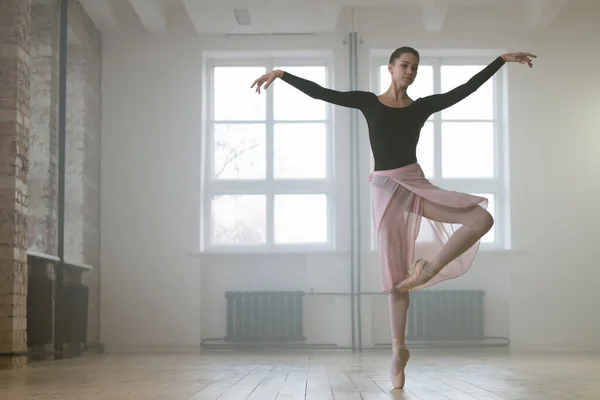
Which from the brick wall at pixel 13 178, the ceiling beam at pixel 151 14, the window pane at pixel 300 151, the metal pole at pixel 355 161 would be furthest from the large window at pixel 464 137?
the brick wall at pixel 13 178

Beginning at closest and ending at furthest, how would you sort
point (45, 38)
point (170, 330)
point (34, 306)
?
A: point (34, 306)
point (45, 38)
point (170, 330)

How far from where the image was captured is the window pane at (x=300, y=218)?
1056 centimetres

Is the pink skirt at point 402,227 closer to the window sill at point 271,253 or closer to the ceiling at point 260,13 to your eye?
the ceiling at point 260,13

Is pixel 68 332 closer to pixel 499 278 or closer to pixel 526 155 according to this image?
pixel 499 278

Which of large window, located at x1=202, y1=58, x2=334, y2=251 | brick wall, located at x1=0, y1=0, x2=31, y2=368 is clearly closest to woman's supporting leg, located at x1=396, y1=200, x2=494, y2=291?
brick wall, located at x1=0, y1=0, x2=31, y2=368

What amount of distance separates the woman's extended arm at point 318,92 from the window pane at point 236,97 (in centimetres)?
606

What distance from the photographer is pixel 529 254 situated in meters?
10.3

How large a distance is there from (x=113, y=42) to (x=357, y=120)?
2948mm

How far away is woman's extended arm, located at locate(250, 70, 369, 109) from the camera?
454cm

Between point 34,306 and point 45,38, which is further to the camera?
point 45,38

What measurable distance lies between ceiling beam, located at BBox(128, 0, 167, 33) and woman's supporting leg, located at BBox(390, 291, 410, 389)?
19.8ft

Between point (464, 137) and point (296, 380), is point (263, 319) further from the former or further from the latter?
point (296, 380)

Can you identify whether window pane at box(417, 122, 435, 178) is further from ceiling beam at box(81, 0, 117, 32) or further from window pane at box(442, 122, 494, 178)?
ceiling beam at box(81, 0, 117, 32)

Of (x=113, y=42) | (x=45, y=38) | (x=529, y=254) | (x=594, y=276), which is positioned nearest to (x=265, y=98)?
(x=113, y=42)
